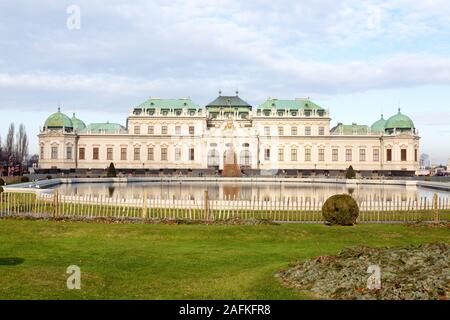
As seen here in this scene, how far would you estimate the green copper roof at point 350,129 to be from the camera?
337 ft

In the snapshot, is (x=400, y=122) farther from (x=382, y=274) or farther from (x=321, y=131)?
(x=382, y=274)

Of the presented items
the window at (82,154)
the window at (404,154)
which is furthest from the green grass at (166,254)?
the window at (404,154)

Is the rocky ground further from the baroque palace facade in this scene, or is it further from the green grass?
the baroque palace facade

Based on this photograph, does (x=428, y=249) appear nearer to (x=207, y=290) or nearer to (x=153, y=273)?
(x=207, y=290)

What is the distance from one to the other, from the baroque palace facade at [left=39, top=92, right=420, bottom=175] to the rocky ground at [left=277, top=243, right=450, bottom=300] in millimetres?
85995

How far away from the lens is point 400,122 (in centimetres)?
10019

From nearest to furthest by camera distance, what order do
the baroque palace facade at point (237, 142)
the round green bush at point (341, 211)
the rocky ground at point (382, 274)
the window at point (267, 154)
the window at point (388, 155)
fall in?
the rocky ground at point (382, 274) < the round green bush at point (341, 211) < the baroque palace facade at point (237, 142) < the window at point (388, 155) < the window at point (267, 154)

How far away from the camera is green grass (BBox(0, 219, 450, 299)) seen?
10.8 meters

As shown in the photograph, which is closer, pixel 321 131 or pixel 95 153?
pixel 95 153

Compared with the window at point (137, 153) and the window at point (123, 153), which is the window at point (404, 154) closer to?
the window at point (137, 153)

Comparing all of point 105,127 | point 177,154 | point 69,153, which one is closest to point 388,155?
point 177,154

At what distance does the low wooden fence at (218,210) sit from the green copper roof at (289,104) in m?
73.0

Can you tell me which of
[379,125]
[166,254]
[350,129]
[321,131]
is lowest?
[166,254]

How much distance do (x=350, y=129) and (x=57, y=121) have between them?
57414mm
